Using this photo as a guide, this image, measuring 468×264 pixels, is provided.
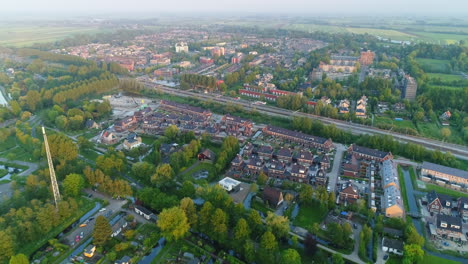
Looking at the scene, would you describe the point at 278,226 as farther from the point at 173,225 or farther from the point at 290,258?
Answer: the point at 173,225

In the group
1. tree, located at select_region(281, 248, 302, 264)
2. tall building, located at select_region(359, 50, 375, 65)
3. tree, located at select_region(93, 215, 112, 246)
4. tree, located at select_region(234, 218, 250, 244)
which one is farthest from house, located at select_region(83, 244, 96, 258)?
tall building, located at select_region(359, 50, 375, 65)

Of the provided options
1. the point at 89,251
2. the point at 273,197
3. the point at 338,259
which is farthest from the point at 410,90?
the point at 89,251

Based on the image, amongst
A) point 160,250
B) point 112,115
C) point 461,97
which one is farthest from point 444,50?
point 160,250

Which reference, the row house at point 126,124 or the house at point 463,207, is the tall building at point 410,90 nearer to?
the house at point 463,207

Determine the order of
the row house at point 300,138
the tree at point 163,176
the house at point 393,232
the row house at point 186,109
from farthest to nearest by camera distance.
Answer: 1. the row house at point 186,109
2. the row house at point 300,138
3. the tree at point 163,176
4. the house at point 393,232

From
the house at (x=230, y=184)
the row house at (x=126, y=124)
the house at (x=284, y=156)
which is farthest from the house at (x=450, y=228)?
the row house at (x=126, y=124)

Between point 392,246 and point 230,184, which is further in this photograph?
point 230,184

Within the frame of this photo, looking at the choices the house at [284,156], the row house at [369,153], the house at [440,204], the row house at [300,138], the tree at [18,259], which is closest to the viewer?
the tree at [18,259]

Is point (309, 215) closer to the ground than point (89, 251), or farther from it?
closer to the ground

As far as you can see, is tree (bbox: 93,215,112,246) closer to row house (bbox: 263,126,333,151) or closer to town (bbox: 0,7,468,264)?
town (bbox: 0,7,468,264)
